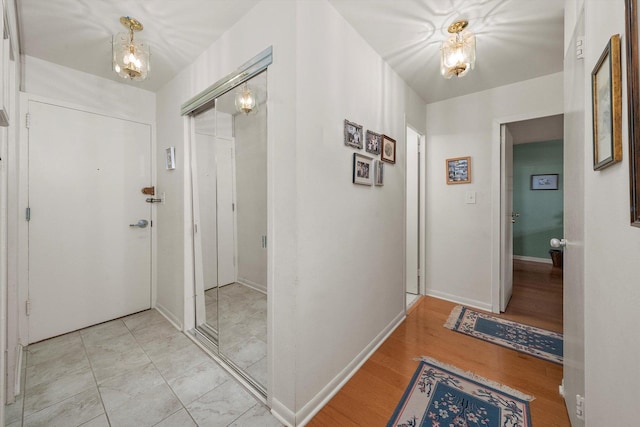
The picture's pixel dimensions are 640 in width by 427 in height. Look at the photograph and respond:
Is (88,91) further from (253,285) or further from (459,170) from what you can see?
(459,170)

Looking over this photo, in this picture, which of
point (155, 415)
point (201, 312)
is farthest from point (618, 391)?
point (201, 312)

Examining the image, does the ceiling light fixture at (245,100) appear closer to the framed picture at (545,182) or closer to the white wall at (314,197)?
the white wall at (314,197)

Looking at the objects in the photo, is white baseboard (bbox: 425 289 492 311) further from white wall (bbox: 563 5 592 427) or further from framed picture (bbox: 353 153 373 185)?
framed picture (bbox: 353 153 373 185)

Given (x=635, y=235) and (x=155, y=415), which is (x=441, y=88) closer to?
(x=635, y=235)

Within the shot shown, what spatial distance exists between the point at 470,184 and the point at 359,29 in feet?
6.75

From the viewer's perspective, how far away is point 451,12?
1.62m

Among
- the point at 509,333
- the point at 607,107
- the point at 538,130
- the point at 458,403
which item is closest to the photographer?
the point at 607,107

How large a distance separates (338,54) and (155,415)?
244 centimetres

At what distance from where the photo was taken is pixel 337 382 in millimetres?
1626

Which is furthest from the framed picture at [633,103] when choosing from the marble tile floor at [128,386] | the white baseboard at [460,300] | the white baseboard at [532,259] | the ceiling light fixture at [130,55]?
the white baseboard at [532,259]

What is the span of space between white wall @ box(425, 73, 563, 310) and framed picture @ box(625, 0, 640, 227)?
2.34 m

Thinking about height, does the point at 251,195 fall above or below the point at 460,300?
above

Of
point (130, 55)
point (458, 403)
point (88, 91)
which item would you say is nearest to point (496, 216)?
point (458, 403)

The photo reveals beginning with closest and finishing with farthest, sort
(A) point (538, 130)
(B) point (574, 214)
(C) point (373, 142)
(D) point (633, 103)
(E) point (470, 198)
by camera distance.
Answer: (D) point (633, 103), (B) point (574, 214), (C) point (373, 142), (E) point (470, 198), (A) point (538, 130)
